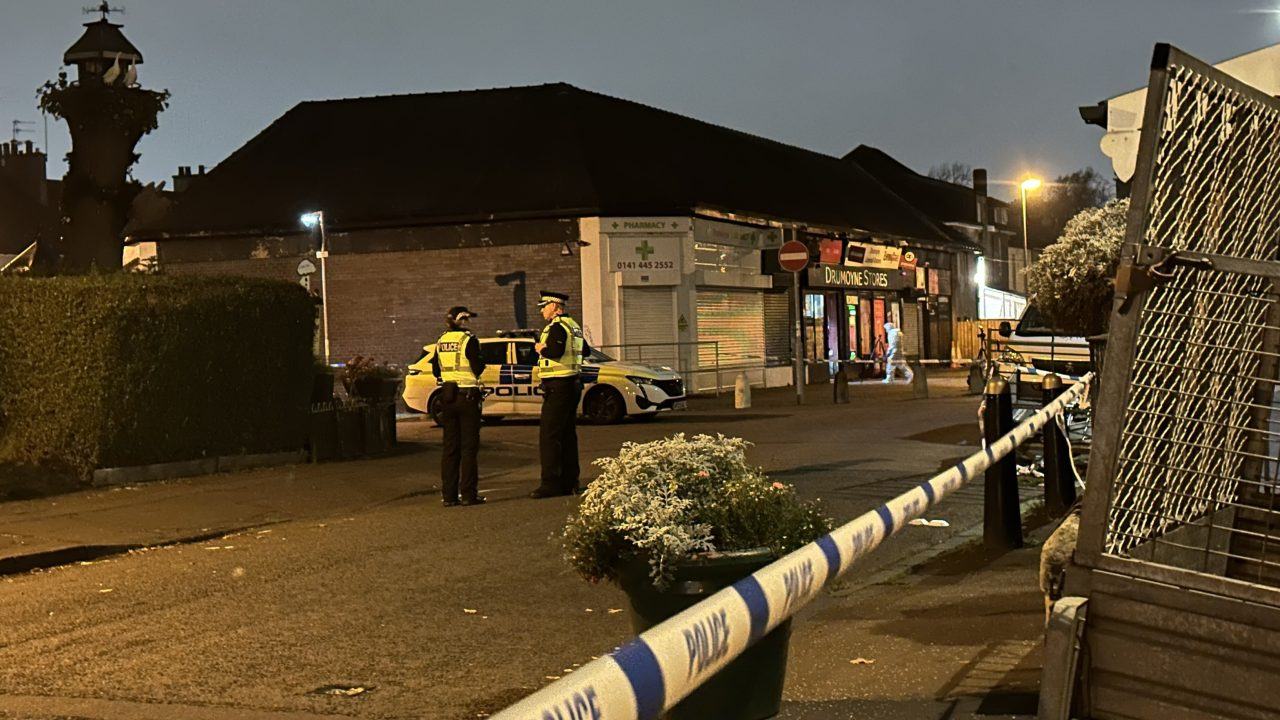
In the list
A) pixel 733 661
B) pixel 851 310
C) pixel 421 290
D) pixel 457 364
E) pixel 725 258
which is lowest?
pixel 733 661

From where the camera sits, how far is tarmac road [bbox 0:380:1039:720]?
6.77 meters

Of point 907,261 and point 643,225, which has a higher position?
point 643,225

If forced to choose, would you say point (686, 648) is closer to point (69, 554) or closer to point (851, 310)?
point (69, 554)

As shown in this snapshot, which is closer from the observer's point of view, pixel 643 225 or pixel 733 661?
pixel 733 661

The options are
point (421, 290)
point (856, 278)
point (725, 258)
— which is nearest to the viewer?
point (421, 290)

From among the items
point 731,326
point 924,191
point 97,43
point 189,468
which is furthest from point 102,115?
point 924,191

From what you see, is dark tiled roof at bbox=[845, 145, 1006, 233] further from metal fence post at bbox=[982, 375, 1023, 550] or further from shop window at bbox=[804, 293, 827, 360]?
metal fence post at bbox=[982, 375, 1023, 550]

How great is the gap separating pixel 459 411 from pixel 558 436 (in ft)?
3.21

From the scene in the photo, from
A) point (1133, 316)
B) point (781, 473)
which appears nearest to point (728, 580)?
point (1133, 316)

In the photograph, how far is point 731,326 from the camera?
39.5 metres

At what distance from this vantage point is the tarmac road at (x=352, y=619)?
6.77 metres

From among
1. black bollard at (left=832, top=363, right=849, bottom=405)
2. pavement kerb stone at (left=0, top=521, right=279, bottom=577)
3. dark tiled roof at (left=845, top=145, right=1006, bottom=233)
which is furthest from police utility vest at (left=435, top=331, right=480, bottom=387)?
dark tiled roof at (left=845, top=145, right=1006, bottom=233)

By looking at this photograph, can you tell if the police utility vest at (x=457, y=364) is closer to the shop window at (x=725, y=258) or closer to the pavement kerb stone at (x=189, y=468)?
the pavement kerb stone at (x=189, y=468)

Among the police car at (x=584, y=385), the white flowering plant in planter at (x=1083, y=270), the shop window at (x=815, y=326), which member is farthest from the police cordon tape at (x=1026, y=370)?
the shop window at (x=815, y=326)
